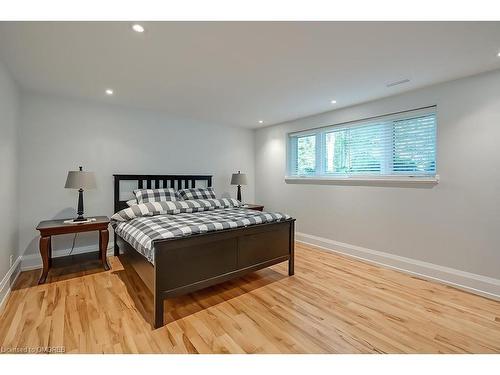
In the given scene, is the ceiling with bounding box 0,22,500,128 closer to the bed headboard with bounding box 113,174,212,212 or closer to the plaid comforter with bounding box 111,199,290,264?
the bed headboard with bounding box 113,174,212,212

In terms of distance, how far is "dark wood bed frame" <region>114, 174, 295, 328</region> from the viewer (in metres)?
2.02

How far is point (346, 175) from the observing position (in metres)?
3.84

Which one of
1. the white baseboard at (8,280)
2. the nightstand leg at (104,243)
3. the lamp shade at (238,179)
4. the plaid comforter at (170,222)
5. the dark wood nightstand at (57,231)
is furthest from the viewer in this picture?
the lamp shade at (238,179)

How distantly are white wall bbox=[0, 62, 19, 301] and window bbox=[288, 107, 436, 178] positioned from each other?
13.0 ft

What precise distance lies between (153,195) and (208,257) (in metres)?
1.73

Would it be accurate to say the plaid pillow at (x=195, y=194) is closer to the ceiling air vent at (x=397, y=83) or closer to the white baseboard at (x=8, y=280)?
the white baseboard at (x=8, y=280)

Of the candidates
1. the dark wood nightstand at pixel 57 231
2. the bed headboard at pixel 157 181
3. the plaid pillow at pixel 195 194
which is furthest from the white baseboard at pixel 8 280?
the plaid pillow at pixel 195 194

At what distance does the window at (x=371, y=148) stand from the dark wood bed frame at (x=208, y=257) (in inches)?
61.8

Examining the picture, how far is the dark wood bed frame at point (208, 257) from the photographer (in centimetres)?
202

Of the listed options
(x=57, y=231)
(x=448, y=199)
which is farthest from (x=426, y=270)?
(x=57, y=231)

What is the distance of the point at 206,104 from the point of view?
11.9 feet

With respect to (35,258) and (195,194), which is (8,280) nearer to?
(35,258)

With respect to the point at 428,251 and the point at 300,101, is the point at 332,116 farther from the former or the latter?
the point at 428,251
